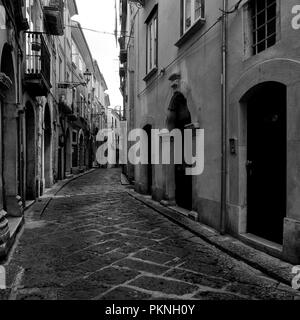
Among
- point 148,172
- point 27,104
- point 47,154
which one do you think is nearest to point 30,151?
point 27,104

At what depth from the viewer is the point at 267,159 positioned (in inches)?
189

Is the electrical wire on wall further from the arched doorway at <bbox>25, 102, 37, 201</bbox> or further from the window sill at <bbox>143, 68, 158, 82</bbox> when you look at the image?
the arched doorway at <bbox>25, 102, 37, 201</bbox>

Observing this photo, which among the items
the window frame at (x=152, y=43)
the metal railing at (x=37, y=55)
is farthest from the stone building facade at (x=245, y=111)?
the metal railing at (x=37, y=55)

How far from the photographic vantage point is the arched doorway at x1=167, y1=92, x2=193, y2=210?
316 inches

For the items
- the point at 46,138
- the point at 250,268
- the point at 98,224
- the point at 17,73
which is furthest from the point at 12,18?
the point at 46,138

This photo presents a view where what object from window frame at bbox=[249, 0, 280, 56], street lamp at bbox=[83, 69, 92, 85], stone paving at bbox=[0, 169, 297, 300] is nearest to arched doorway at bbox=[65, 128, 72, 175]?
street lamp at bbox=[83, 69, 92, 85]

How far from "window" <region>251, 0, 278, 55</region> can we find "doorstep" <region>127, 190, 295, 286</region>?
2775 mm

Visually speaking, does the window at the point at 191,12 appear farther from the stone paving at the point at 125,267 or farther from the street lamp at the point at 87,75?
the street lamp at the point at 87,75

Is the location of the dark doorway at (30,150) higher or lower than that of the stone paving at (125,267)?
higher

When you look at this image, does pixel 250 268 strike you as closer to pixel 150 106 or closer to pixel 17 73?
pixel 17 73

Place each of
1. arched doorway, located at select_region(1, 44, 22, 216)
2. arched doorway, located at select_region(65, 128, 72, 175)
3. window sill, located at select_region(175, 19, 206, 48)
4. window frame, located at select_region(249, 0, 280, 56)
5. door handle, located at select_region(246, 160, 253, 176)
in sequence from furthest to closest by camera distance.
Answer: arched doorway, located at select_region(65, 128, 72, 175) → arched doorway, located at select_region(1, 44, 22, 216) → window sill, located at select_region(175, 19, 206, 48) → door handle, located at select_region(246, 160, 253, 176) → window frame, located at select_region(249, 0, 280, 56)

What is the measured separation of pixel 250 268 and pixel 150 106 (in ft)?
25.2

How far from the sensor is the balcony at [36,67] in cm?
860

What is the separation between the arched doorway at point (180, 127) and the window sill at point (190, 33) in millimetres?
1141
